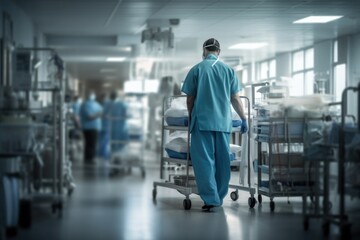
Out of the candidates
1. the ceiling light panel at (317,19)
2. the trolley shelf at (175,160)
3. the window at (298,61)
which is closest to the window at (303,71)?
the window at (298,61)

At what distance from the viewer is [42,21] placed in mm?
9102

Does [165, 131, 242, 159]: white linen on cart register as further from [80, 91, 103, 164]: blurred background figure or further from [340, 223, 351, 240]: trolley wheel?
[80, 91, 103, 164]: blurred background figure

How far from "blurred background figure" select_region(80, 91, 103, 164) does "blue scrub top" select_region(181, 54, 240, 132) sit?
5.32 metres

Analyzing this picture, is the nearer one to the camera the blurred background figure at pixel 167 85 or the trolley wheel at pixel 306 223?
the trolley wheel at pixel 306 223

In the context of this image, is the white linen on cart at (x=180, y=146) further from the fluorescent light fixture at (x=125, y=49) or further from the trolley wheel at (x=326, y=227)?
the fluorescent light fixture at (x=125, y=49)

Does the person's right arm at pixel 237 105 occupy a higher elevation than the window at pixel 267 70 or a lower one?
lower

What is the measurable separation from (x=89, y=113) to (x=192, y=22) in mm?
2570

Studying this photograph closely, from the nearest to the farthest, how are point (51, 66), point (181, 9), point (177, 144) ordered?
point (177, 144) → point (51, 66) → point (181, 9)

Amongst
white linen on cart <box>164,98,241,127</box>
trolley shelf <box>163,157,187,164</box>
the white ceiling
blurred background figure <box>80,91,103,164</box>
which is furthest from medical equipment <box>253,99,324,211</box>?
blurred background figure <box>80,91,103,164</box>

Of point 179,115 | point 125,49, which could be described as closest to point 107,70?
point 125,49

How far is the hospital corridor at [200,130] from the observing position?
4.49 metres

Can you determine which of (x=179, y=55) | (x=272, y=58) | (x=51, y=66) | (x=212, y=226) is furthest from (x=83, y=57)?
(x=212, y=226)

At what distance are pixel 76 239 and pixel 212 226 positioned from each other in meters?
1.04

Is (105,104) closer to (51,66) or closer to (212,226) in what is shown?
(51,66)
